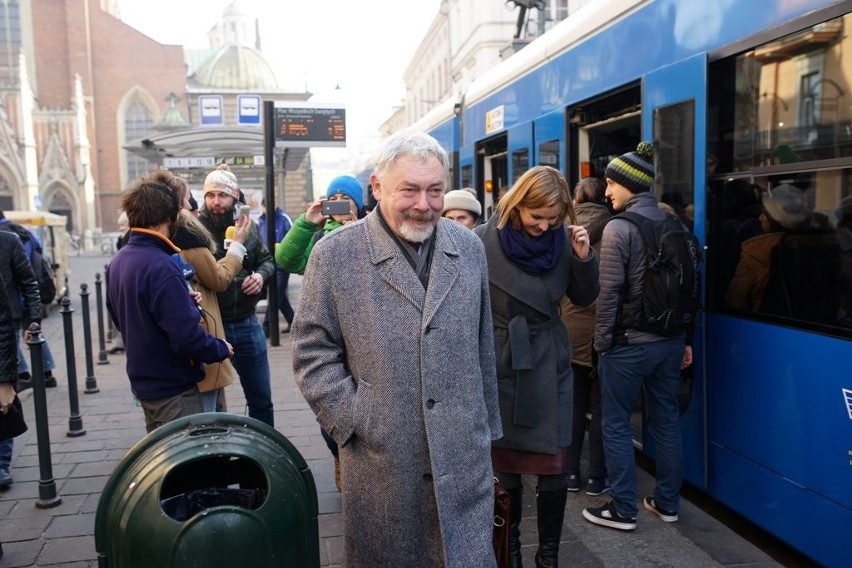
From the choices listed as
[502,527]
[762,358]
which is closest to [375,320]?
[502,527]

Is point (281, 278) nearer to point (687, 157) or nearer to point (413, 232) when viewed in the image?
point (687, 157)

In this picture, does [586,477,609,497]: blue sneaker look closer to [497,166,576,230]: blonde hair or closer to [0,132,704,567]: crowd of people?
[0,132,704,567]: crowd of people

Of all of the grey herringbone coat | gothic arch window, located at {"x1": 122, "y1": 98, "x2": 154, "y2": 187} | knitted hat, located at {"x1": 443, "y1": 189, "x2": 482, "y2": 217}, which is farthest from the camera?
gothic arch window, located at {"x1": 122, "y1": 98, "x2": 154, "y2": 187}

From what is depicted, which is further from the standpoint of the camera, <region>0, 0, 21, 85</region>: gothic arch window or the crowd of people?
<region>0, 0, 21, 85</region>: gothic arch window

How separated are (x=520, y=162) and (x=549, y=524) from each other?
413 centimetres

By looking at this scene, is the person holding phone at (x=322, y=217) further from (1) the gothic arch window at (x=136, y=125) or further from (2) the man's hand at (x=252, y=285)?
(1) the gothic arch window at (x=136, y=125)

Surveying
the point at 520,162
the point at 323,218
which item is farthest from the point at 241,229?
the point at 520,162

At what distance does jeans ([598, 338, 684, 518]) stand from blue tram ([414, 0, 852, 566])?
0.22 metres

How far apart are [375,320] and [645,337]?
2119mm

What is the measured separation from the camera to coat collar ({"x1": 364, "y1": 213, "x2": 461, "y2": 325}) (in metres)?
2.39

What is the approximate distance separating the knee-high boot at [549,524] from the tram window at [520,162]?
12.5ft

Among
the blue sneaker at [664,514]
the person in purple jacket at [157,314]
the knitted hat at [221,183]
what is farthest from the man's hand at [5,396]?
the blue sneaker at [664,514]

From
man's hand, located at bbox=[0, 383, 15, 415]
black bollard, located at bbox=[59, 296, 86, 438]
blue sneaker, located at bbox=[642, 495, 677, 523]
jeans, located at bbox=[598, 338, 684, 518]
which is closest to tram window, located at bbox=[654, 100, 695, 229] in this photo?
jeans, located at bbox=[598, 338, 684, 518]

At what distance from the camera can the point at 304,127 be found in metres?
11.0
